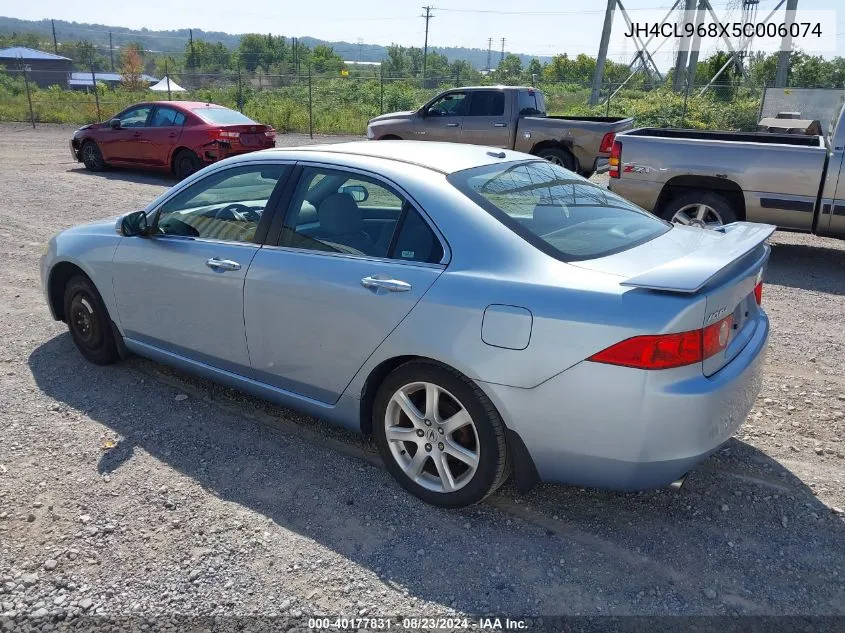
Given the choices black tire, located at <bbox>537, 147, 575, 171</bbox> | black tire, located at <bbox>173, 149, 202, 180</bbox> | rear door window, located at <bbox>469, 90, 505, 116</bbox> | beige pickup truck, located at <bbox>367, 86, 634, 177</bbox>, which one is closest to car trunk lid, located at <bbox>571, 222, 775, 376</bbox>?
beige pickup truck, located at <bbox>367, 86, 634, 177</bbox>

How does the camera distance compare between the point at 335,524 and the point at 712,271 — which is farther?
the point at 335,524

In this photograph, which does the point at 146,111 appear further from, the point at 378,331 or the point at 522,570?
the point at 522,570

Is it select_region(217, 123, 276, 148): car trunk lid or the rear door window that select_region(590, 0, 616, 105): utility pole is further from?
select_region(217, 123, 276, 148): car trunk lid

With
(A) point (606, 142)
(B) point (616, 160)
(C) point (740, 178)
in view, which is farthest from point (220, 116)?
(C) point (740, 178)

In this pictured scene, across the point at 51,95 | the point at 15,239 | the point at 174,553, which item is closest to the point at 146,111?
the point at 15,239

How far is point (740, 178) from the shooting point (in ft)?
25.7

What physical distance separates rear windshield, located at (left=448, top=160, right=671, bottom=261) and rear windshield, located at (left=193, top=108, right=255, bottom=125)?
1146 cm

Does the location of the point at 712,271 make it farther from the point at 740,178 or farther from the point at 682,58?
the point at 682,58

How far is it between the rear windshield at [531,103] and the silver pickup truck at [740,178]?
19.1 feet

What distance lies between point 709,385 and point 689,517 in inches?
32.2

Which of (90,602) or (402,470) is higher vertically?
(402,470)

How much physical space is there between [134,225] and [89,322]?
3.12ft

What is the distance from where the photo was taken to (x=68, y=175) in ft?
48.5

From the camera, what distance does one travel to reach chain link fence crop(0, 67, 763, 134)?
877 inches
